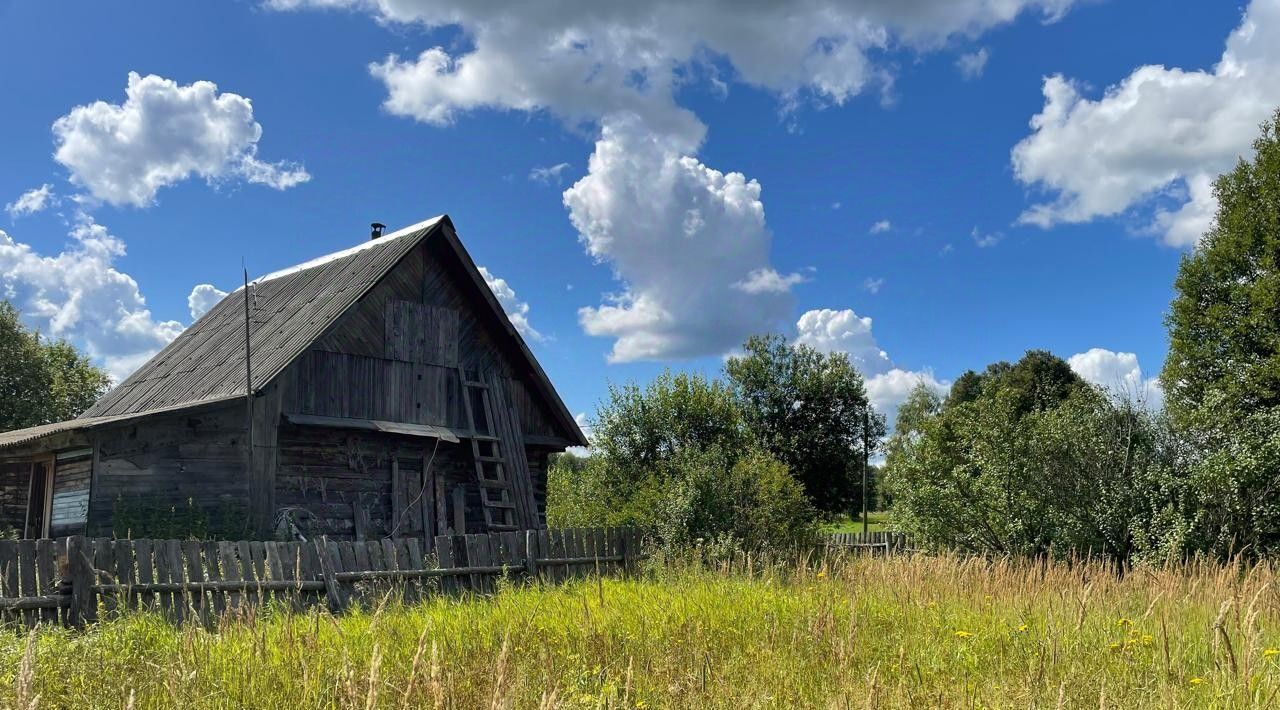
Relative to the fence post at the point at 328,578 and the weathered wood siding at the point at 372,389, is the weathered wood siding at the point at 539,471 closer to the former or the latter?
the weathered wood siding at the point at 372,389

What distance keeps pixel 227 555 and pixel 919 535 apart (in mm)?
14304

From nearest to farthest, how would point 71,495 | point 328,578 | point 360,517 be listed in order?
point 328,578, point 71,495, point 360,517

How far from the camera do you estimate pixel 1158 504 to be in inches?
603

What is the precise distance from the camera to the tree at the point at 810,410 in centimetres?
3962

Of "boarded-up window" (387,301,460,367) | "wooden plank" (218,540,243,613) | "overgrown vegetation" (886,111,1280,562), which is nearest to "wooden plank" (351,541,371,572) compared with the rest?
"wooden plank" (218,540,243,613)

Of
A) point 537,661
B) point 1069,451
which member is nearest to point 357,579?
point 537,661

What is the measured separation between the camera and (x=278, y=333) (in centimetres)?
1655

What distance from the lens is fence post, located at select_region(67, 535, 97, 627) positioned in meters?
8.14

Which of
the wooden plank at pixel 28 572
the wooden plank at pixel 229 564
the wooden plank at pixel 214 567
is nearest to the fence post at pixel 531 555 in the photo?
the wooden plank at pixel 229 564

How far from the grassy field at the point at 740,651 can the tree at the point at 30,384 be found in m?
36.0

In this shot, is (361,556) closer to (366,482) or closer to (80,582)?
(80,582)

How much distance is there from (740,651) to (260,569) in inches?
236

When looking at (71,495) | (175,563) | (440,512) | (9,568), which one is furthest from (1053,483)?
(71,495)

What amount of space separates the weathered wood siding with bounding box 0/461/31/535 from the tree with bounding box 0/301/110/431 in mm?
21915
